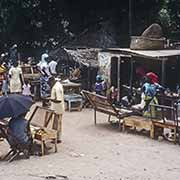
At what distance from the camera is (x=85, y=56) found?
21.9m

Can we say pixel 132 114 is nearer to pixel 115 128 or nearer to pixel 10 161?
pixel 115 128

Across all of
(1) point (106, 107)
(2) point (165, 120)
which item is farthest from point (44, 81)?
(2) point (165, 120)

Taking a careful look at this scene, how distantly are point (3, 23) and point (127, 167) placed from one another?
55.5ft

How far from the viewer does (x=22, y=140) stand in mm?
12281

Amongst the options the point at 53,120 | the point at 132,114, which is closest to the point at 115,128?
the point at 132,114

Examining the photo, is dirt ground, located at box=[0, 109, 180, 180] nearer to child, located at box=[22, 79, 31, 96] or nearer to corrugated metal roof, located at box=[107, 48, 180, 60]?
corrugated metal roof, located at box=[107, 48, 180, 60]

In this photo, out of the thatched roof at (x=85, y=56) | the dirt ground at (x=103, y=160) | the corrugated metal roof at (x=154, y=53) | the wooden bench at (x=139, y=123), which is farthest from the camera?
the thatched roof at (x=85, y=56)

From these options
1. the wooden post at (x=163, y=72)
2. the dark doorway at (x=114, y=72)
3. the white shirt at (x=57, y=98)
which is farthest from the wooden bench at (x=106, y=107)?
the dark doorway at (x=114, y=72)

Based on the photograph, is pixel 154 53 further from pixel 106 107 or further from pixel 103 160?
pixel 103 160

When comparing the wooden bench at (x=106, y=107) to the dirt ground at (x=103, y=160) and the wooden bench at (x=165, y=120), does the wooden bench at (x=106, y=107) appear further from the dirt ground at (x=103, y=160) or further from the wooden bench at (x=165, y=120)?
the wooden bench at (x=165, y=120)

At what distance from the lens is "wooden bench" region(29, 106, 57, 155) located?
12.7 m

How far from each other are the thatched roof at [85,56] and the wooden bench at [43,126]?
7.48 meters

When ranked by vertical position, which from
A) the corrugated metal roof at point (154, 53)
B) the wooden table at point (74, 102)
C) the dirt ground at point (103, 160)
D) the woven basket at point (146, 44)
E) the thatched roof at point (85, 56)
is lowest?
the dirt ground at point (103, 160)

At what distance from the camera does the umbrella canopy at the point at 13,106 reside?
12328 millimetres
